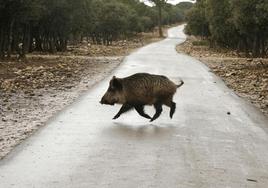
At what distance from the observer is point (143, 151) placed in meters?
8.56

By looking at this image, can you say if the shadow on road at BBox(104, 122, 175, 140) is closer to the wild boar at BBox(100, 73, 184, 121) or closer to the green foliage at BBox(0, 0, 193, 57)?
the wild boar at BBox(100, 73, 184, 121)

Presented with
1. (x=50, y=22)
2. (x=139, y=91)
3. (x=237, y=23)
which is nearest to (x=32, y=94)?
(x=139, y=91)

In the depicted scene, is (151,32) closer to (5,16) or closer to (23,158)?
(5,16)

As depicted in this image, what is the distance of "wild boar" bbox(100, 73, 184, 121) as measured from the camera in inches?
416

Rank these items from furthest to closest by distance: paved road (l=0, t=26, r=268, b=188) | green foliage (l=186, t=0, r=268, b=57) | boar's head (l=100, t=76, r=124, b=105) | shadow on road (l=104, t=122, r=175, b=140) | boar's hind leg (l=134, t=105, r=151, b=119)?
1. green foliage (l=186, t=0, r=268, b=57)
2. boar's hind leg (l=134, t=105, r=151, b=119)
3. boar's head (l=100, t=76, r=124, b=105)
4. shadow on road (l=104, t=122, r=175, b=140)
5. paved road (l=0, t=26, r=268, b=188)

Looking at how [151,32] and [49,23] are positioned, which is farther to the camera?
[151,32]

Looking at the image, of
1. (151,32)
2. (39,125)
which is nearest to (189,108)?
(39,125)

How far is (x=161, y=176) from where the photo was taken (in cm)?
714

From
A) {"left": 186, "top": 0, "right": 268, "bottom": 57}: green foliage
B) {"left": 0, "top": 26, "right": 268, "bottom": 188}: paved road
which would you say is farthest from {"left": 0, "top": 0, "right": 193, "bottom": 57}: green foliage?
{"left": 0, "top": 26, "right": 268, "bottom": 188}: paved road

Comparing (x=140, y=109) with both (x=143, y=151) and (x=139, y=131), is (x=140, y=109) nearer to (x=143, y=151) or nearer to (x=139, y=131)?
(x=139, y=131)

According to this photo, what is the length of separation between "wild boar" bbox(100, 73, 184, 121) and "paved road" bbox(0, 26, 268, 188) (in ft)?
1.59

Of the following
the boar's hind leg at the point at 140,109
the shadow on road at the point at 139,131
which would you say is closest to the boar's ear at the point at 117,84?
the boar's hind leg at the point at 140,109

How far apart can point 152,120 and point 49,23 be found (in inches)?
1314

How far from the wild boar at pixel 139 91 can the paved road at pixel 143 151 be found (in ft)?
1.59
